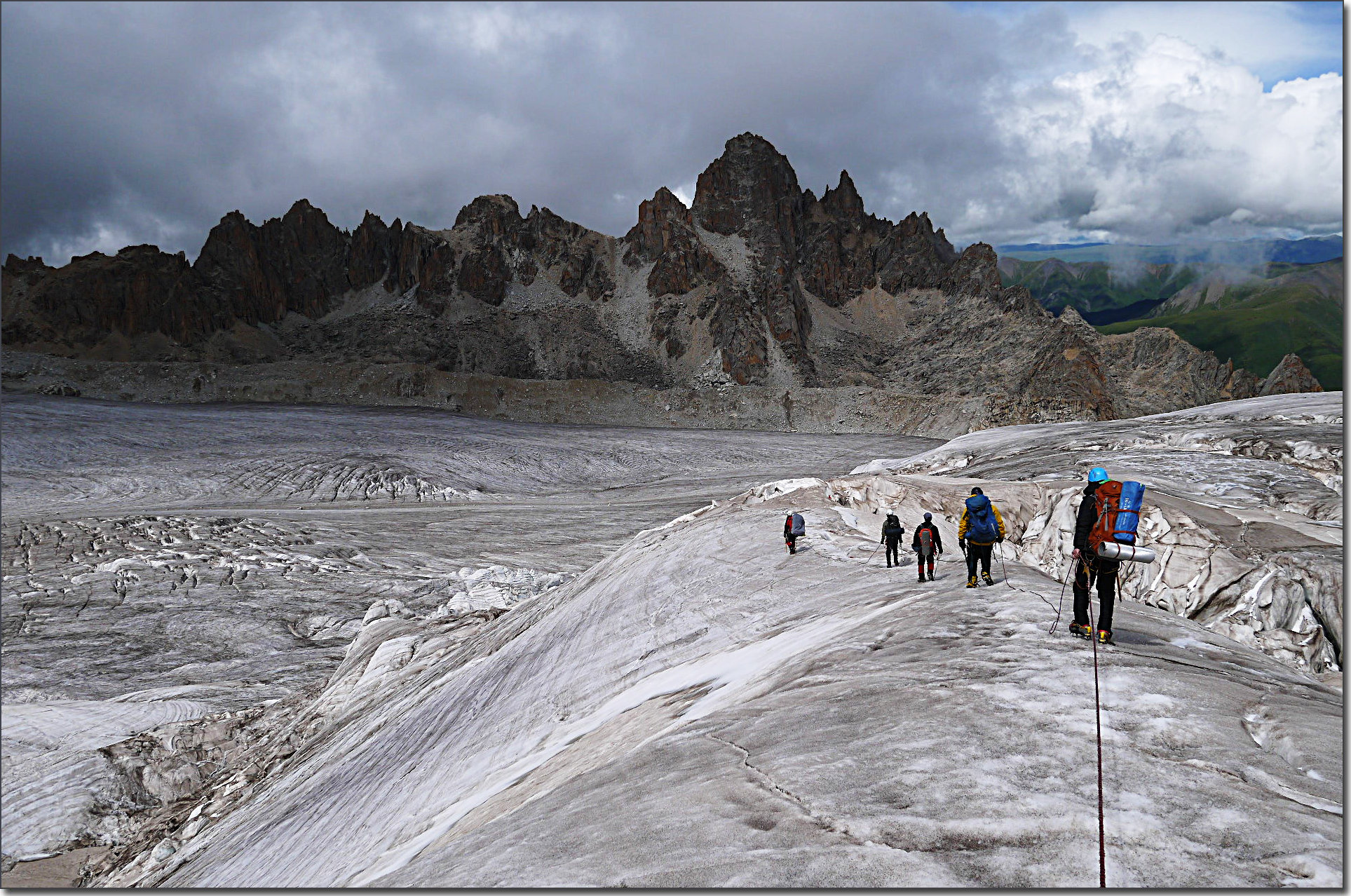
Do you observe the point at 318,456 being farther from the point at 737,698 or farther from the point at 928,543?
the point at 737,698

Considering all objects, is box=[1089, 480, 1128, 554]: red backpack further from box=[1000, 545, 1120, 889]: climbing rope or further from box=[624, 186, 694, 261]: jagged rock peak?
box=[624, 186, 694, 261]: jagged rock peak

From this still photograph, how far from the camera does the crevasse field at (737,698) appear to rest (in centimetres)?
523

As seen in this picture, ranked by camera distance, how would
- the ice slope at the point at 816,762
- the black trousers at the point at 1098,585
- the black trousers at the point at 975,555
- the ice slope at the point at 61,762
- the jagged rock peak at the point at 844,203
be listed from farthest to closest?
the jagged rock peak at the point at 844,203
the ice slope at the point at 61,762
the black trousers at the point at 975,555
the black trousers at the point at 1098,585
the ice slope at the point at 816,762

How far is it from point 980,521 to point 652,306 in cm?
12335

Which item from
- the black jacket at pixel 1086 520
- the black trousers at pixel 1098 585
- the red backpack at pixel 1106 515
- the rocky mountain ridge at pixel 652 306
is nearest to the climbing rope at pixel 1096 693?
the black trousers at pixel 1098 585

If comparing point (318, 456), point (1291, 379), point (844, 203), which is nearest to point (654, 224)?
point (844, 203)

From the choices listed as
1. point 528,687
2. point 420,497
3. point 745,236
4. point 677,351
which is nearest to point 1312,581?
point 528,687

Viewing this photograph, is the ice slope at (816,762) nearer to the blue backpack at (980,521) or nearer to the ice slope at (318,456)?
the blue backpack at (980,521)

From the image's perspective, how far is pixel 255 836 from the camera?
11.6m

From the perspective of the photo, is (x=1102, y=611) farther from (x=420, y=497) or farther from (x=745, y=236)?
(x=745, y=236)

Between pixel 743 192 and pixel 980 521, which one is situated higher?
pixel 743 192

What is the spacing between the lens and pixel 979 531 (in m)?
10.4

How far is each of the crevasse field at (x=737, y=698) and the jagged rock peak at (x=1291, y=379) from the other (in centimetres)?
9369

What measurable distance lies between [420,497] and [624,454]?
22334 millimetres
